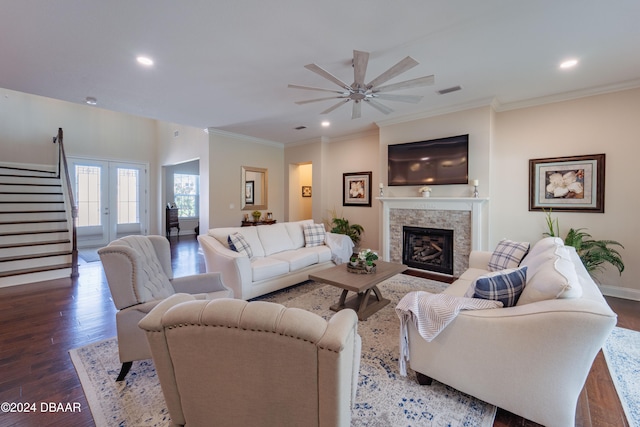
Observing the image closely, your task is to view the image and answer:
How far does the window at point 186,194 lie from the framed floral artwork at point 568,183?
10151mm

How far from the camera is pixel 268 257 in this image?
3.96 meters

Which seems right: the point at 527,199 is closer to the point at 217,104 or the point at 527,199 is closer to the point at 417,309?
the point at 417,309

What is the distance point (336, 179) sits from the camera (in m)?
6.68

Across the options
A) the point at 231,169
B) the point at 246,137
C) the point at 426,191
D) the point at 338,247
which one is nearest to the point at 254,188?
the point at 231,169

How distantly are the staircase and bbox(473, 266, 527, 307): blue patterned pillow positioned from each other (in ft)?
19.1

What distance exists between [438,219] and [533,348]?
3501mm

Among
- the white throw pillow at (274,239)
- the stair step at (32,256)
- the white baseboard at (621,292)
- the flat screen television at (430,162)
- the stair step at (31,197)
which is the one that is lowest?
the white baseboard at (621,292)

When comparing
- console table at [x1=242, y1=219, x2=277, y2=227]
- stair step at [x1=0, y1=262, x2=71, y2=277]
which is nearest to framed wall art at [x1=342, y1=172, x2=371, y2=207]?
console table at [x1=242, y1=219, x2=277, y2=227]

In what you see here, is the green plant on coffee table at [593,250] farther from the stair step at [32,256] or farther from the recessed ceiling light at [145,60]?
the stair step at [32,256]

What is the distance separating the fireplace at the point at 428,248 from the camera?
4.72 metres

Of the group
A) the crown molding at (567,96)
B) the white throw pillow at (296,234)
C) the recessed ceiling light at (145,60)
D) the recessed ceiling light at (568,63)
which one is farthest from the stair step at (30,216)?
the recessed ceiling light at (568,63)

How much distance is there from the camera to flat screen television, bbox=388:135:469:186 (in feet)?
14.5

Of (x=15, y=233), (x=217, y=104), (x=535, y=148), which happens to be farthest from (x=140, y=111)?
(x=535, y=148)

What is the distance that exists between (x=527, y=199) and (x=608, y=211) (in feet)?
2.95
